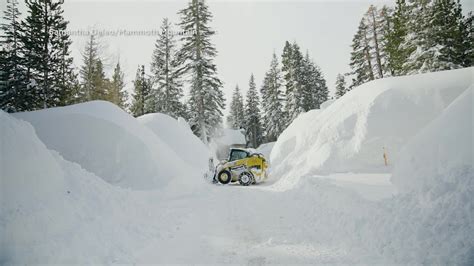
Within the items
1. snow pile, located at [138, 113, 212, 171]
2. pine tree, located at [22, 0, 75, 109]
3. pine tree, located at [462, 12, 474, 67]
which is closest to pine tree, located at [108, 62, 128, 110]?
pine tree, located at [22, 0, 75, 109]

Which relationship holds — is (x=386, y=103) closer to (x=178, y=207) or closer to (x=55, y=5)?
(x=178, y=207)

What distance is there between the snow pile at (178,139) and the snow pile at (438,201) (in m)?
15.5

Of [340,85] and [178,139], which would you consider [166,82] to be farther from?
[340,85]

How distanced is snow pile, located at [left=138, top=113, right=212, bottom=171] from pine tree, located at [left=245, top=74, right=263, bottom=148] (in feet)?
108

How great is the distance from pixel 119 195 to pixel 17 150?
2920mm

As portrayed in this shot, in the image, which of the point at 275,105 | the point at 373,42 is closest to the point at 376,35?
the point at 373,42

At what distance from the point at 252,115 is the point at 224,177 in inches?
1599

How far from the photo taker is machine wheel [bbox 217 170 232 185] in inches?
570

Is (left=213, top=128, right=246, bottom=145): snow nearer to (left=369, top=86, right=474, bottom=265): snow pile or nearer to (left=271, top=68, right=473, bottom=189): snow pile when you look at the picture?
(left=271, top=68, right=473, bottom=189): snow pile

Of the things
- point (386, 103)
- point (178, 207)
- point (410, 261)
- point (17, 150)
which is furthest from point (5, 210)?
point (386, 103)

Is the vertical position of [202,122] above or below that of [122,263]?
above

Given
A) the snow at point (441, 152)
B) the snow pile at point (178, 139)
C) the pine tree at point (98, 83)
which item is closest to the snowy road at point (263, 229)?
the snow at point (441, 152)

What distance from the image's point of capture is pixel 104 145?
11.8m

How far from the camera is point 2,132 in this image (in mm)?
5297
